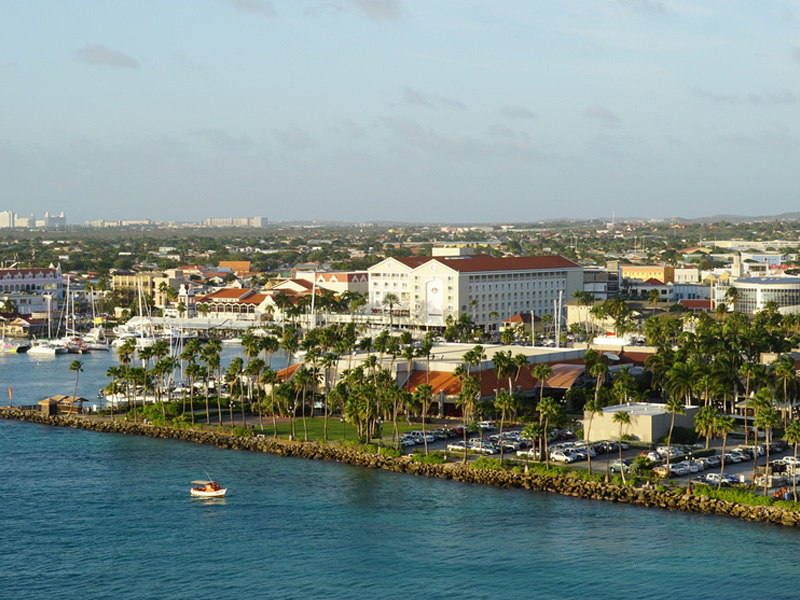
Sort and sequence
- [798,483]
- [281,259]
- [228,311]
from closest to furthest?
1. [798,483]
2. [228,311]
3. [281,259]

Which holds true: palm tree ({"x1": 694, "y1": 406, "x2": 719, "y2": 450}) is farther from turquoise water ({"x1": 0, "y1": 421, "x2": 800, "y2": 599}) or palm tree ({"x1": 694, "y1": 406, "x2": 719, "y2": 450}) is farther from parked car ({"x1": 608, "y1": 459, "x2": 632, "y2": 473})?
turquoise water ({"x1": 0, "y1": 421, "x2": 800, "y2": 599})

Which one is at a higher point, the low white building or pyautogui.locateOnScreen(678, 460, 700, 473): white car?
the low white building

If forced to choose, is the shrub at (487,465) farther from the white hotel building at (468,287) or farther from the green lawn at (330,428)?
the white hotel building at (468,287)

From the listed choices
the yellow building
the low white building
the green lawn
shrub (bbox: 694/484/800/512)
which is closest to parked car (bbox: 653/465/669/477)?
shrub (bbox: 694/484/800/512)

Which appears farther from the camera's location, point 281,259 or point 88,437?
point 281,259

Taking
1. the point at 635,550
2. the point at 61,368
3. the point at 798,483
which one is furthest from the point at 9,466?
the point at 61,368

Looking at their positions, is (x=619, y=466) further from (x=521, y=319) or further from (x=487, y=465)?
(x=521, y=319)

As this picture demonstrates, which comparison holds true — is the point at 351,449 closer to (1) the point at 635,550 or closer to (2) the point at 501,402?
(2) the point at 501,402
